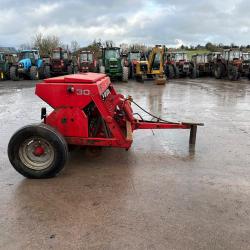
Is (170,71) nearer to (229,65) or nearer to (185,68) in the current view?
(185,68)

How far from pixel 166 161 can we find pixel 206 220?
1.96 metres

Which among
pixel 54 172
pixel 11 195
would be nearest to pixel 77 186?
pixel 54 172

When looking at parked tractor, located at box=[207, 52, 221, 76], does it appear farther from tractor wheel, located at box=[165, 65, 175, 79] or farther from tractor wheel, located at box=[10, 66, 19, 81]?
tractor wheel, located at box=[10, 66, 19, 81]

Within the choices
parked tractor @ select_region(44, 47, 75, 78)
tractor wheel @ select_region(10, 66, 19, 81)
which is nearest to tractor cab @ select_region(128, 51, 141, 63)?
parked tractor @ select_region(44, 47, 75, 78)

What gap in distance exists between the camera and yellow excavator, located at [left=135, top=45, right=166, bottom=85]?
20.7m

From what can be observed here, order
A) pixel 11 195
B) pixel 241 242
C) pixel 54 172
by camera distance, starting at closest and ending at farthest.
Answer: pixel 241 242 → pixel 11 195 → pixel 54 172

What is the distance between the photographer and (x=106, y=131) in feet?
17.6

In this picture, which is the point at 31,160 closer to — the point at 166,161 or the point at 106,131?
the point at 106,131

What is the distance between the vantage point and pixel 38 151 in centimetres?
492

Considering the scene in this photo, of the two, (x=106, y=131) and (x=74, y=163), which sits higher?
(x=106, y=131)

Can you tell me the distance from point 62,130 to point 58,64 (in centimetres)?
1923

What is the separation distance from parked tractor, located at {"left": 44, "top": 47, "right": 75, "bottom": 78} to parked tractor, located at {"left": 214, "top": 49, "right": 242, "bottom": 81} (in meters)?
9.56

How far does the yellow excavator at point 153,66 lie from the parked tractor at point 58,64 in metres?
4.84

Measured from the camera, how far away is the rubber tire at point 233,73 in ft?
72.2
